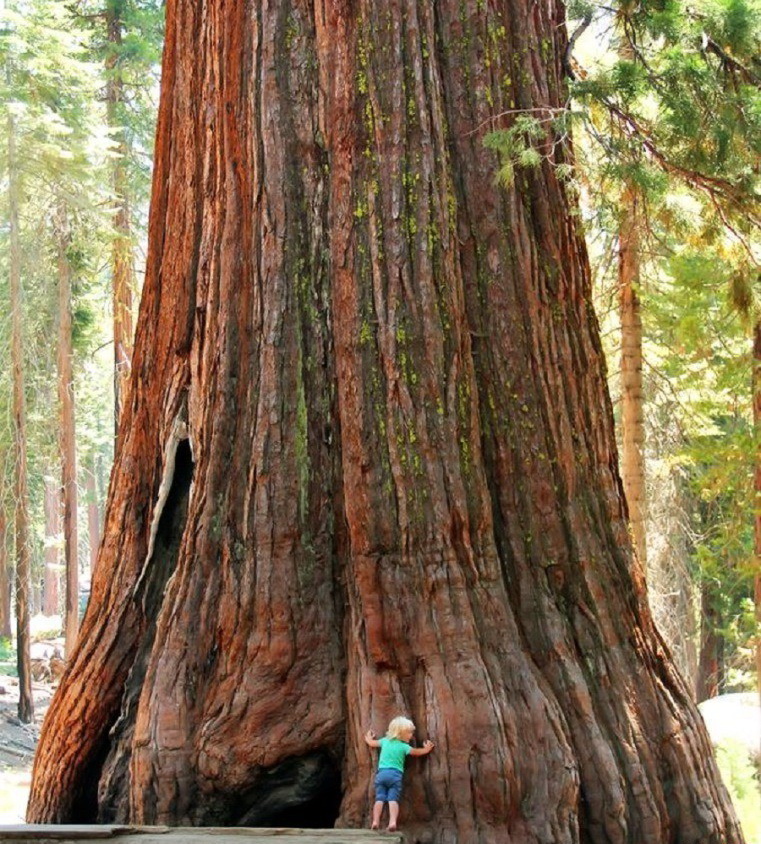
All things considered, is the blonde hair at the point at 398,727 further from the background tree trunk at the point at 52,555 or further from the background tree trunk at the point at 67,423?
the background tree trunk at the point at 52,555

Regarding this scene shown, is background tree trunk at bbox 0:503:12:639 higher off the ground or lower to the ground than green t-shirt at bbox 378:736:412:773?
higher

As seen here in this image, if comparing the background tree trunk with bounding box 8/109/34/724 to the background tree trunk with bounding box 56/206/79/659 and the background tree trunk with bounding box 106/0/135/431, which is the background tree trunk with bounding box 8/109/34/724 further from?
the background tree trunk with bounding box 106/0/135/431

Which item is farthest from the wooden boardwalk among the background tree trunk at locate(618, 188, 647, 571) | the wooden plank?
the background tree trunk at locate(618, 188, 647, 571)

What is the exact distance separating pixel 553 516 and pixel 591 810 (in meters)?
1.43

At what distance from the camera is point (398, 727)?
519 cm

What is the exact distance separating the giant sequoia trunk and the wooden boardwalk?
36 centimetres

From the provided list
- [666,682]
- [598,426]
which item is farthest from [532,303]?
[666,682]

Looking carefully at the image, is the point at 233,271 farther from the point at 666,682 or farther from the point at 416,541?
the point at 666,682

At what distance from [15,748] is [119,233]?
362 inches

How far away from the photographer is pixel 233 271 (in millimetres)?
6074

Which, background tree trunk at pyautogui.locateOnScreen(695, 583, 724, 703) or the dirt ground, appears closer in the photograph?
the dirt ground

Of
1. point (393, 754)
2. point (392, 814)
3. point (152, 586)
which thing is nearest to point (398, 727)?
point (393, 754)

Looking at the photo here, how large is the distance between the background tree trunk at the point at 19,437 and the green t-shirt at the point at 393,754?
16.5m

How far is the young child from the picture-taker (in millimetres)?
5129
